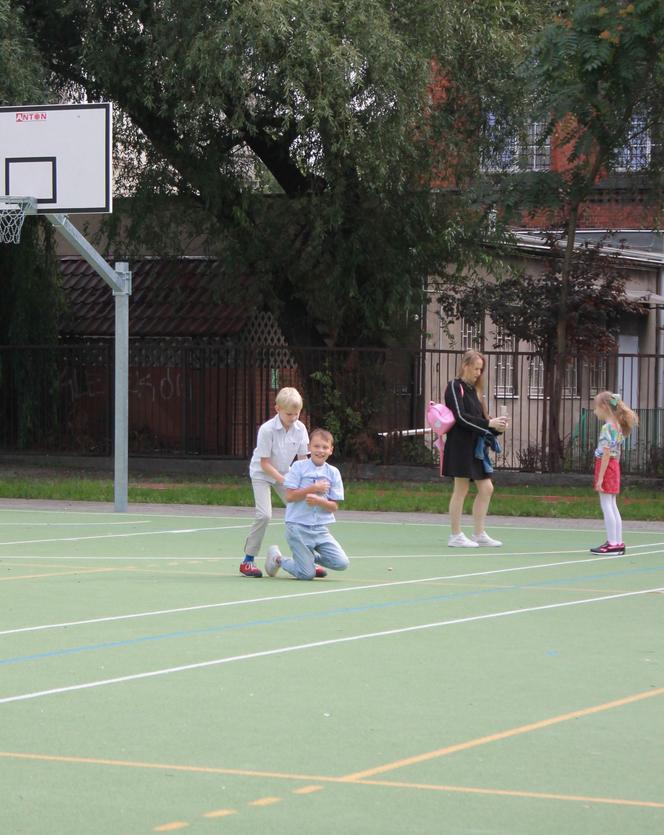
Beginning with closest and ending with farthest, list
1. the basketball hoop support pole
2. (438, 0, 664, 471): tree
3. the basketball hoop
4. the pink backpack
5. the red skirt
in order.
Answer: the red skirt < the pink backpack < the basketball hoop < the basketball hoop support pole < (438, 0, 664, 471): tree

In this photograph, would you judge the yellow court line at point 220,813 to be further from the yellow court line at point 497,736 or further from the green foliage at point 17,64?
the green foliage at point 17,64

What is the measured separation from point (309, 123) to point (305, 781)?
19782mm

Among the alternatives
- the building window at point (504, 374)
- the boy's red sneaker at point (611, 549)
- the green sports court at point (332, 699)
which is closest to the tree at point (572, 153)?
the building window at point (504, 374)

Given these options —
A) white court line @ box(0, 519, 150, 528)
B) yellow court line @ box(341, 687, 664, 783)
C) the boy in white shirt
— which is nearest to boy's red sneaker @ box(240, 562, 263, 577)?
the boy in white shirt

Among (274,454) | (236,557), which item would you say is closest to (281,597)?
(274,454)

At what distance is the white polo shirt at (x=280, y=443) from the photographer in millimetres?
13789

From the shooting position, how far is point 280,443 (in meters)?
13.8

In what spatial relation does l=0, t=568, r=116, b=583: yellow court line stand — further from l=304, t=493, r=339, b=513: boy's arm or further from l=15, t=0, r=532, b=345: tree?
l=15, t=0, r=532, b=345: tree

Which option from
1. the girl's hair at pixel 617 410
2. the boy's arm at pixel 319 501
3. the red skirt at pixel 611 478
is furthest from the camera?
the girl's hair at pixel 617 410

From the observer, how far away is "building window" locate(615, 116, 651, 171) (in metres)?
26.5

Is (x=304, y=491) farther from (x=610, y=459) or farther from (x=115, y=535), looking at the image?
(x=115, y=535)

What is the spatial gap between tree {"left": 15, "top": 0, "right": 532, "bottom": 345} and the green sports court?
1163cm

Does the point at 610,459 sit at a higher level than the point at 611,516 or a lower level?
higher

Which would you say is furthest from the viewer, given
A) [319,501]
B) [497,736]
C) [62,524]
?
[62,524]
